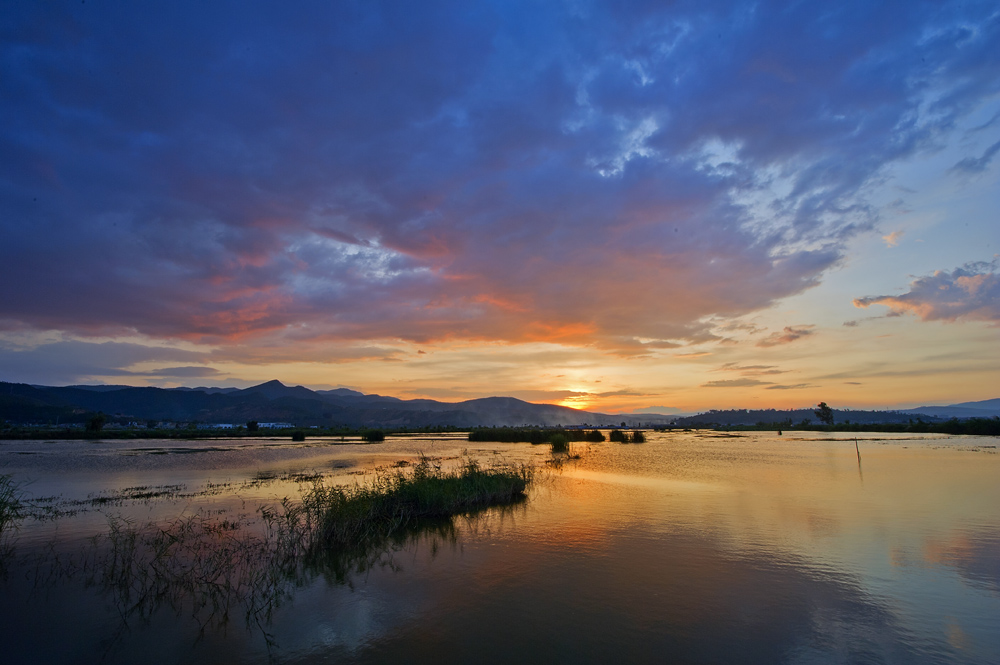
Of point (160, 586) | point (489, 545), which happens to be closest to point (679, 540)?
point (489, 545)

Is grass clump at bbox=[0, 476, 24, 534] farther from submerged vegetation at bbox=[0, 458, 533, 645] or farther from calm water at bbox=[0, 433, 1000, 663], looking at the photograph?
calm water at bbox=[0, 433, 1000, 663]

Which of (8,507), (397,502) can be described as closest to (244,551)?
(397,502)

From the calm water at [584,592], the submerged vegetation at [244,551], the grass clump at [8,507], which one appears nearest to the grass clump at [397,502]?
the submerged vegetation at [244,551]

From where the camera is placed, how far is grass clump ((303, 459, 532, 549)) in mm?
15031

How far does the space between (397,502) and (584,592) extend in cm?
1000

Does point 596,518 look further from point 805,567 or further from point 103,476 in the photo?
point 103,476

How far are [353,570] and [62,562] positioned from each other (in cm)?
793

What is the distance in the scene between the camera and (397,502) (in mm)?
18859

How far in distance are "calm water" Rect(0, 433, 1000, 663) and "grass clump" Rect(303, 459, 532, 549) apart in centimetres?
159

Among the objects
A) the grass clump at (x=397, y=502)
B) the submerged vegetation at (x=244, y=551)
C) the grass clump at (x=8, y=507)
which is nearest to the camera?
the submerged vegetation at (x=244, y=551)

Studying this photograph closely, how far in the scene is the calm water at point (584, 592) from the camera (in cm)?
838

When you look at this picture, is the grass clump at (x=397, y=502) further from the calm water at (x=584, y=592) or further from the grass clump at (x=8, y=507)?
the grass clump at (x=8, y=507)

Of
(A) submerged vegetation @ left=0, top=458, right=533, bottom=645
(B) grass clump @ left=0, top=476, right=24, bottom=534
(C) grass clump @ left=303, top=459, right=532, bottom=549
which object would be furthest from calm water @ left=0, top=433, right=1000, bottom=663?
(C) grass clump @ left=303, top=459, right=532, bottom=549

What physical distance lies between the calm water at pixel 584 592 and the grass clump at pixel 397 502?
1.59m
